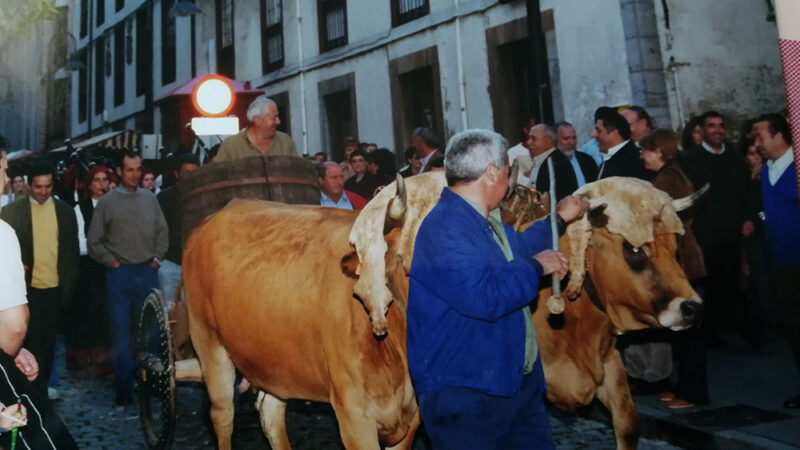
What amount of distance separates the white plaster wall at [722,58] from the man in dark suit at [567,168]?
4.38 metres

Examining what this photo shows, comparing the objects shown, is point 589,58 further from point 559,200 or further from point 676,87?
point 559,200

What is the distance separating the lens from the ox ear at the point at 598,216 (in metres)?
4.75

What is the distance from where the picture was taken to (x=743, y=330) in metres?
8.55

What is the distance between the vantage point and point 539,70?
10.0 meters

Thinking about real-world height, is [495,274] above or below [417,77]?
below

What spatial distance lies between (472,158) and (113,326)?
6.35 m

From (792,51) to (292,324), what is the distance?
2.77m

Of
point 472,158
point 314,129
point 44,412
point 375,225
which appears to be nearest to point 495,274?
point 472,158

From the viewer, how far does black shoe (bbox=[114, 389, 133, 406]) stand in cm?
820

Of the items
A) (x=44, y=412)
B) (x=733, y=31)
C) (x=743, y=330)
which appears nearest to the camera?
(x=44, y=412)

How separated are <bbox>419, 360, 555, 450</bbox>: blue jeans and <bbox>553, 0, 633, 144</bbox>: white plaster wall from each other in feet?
32.5

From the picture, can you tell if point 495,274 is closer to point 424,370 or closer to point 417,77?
point 424,370

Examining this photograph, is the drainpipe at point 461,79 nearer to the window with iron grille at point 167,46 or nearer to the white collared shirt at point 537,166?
the white collared shirt at point 537,166

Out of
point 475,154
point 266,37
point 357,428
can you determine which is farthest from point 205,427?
point 266,37
